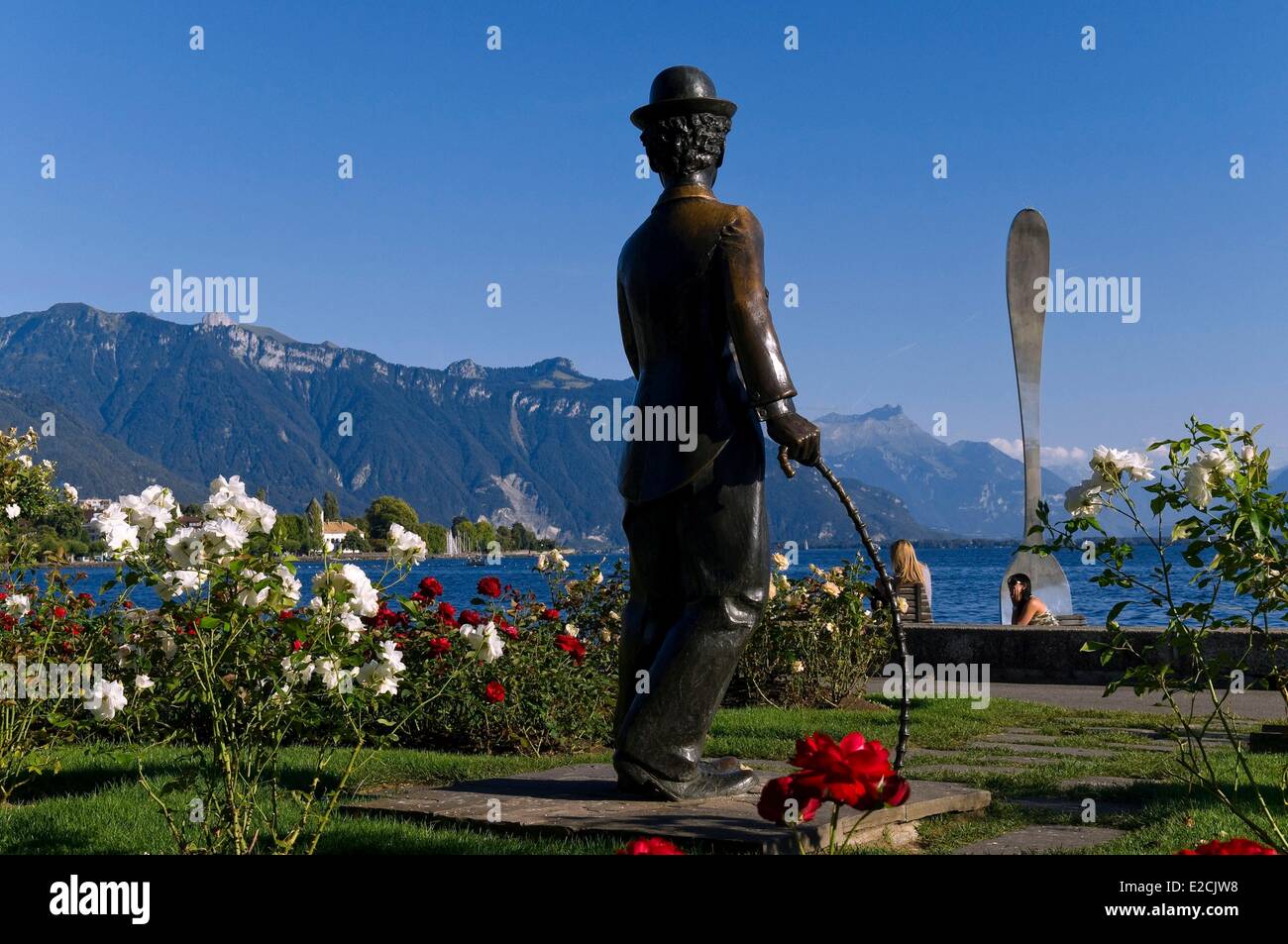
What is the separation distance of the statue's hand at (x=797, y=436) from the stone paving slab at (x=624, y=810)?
1383 mm

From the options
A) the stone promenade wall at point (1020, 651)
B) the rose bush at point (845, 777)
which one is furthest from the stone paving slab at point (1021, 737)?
the rose bush at point (845, 777)

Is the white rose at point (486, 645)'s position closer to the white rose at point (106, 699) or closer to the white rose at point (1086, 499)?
the white rose at point (106, 699)

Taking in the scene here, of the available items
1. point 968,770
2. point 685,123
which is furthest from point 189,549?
point 968,770

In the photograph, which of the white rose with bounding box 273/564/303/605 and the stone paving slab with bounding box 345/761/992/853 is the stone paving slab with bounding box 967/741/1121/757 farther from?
the white rose with bounding box 273/564/303/605

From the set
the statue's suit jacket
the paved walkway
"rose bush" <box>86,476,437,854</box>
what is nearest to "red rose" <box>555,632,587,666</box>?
the statue's suit jacket

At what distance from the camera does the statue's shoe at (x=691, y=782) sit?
16.7ft

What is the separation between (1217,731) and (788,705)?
11.0 feet

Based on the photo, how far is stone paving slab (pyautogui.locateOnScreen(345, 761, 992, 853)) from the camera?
14.7 ft

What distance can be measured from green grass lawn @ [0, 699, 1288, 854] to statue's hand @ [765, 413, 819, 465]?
1.58 m

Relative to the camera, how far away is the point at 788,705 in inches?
419

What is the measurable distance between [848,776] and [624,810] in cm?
242

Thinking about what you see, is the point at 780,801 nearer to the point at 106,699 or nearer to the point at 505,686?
the point at 106,699

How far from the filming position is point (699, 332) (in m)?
5.15
